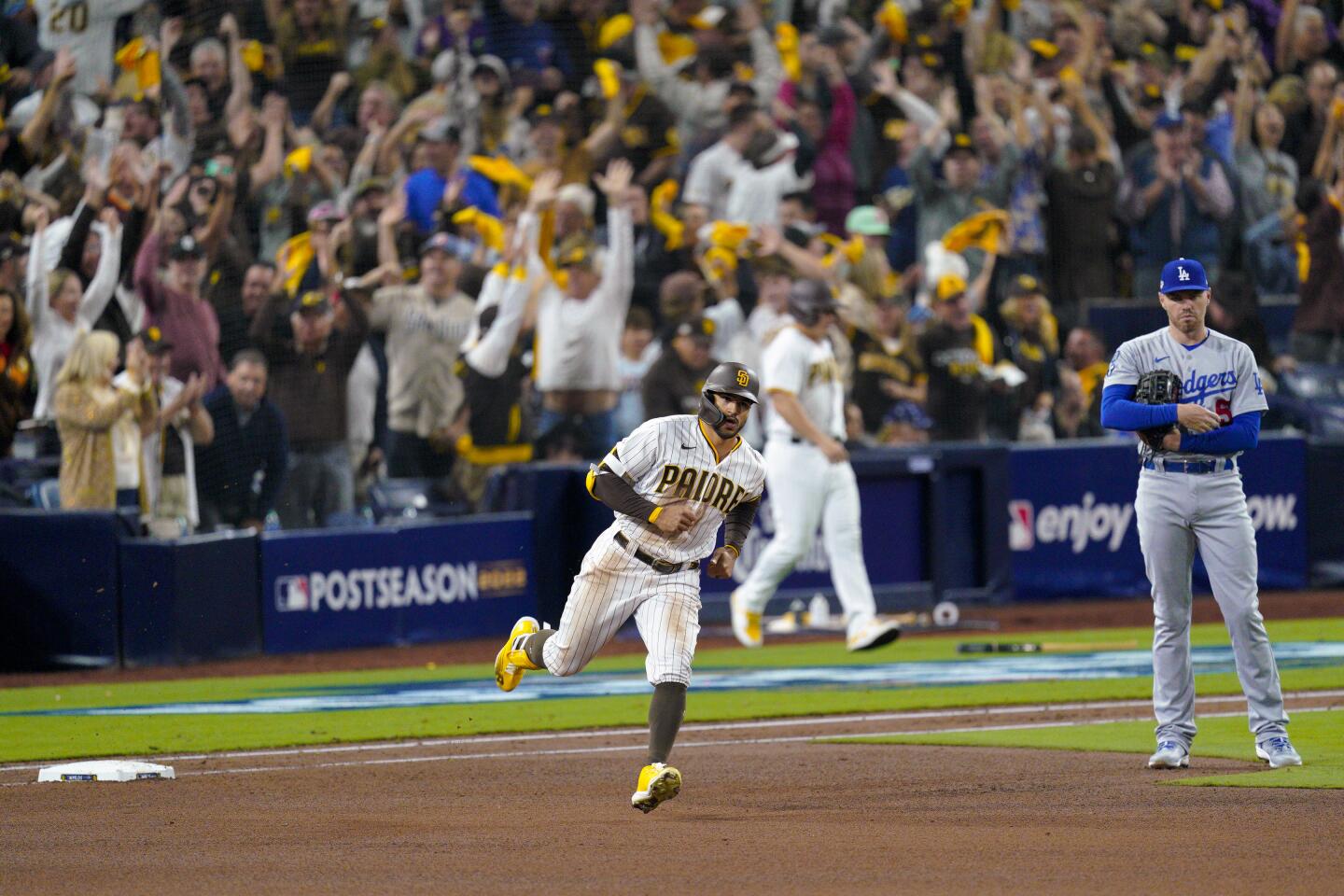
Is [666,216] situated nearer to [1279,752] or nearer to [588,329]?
[588,329]

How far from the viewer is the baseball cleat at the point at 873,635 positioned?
14.2 meters

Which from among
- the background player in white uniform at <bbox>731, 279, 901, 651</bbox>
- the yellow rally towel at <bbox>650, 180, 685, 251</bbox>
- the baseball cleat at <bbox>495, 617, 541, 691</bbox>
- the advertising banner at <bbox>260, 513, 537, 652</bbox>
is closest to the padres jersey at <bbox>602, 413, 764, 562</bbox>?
the baseball cleat at <bbox>495, 617, 541, 691</bbox>

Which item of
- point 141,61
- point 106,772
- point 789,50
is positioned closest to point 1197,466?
point 106,772

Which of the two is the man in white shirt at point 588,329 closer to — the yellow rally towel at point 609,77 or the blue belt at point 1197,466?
the yellow rally towel at point 609,77

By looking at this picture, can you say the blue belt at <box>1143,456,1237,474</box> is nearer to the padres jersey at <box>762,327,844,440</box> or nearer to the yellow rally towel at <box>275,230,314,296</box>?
the padres jersey at <box>762,327,844,440</box>

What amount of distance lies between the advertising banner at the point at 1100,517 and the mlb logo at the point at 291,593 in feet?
21.9

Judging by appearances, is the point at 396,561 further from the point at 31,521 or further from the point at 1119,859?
the point at 1119,859

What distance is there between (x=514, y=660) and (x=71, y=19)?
9220 millimetres

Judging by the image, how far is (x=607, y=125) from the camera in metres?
18.9

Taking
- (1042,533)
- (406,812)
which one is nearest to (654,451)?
(406,812)

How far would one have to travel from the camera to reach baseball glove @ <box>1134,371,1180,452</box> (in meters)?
9.01

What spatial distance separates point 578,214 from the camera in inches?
693

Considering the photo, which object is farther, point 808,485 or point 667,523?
point 808,485

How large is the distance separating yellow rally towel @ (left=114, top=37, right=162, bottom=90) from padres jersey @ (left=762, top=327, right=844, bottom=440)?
5805 millimetres
